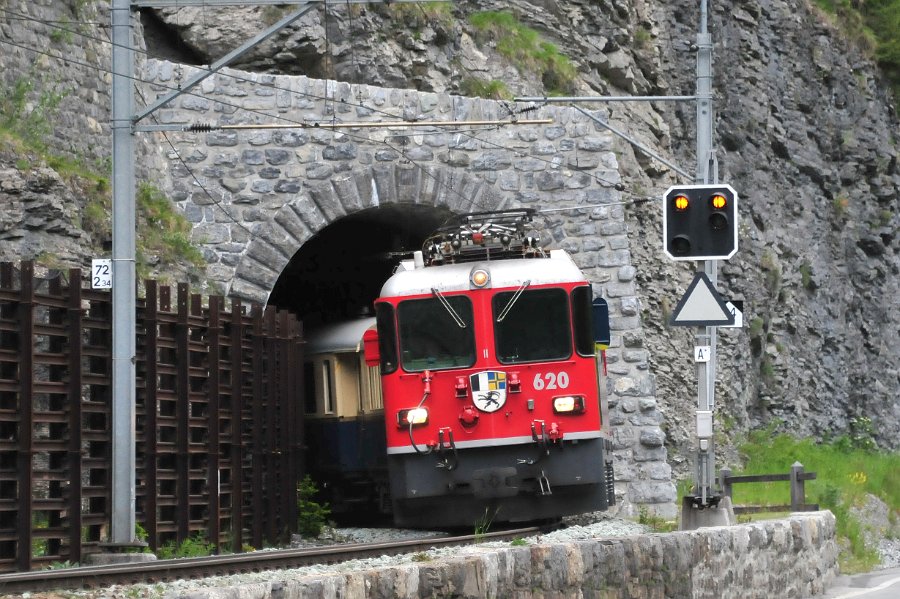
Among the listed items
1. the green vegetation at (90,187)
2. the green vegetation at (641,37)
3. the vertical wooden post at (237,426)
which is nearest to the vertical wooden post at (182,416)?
the vertical wooden post at (237,426)

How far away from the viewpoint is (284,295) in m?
30.2

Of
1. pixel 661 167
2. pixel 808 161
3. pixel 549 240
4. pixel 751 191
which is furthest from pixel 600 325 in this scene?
pixel 808 161

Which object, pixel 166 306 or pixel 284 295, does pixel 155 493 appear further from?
pixel 284 295

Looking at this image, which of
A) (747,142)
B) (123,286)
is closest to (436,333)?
(123,286)

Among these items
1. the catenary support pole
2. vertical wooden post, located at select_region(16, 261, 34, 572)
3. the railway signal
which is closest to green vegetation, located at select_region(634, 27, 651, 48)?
the railway signal

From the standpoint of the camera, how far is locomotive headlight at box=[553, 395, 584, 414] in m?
18.6

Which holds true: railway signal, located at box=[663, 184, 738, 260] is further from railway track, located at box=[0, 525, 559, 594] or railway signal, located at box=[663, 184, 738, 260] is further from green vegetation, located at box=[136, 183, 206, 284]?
green vegetation, located at box=[136, 183, 206, 284]

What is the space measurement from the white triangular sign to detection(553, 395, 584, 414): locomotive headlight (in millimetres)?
3709

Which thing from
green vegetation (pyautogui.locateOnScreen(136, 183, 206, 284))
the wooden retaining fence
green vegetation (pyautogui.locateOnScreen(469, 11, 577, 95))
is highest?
green vegetation (pyautogui.locateOnScreen(469, 11, 577, 95))

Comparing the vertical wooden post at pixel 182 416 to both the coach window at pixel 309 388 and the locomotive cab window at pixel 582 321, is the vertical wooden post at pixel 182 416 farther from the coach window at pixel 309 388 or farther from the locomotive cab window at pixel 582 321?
the coach window at pixel 309 388

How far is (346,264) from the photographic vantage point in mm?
28922

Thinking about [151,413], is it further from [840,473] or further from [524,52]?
[840,473]

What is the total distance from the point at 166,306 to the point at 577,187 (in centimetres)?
868

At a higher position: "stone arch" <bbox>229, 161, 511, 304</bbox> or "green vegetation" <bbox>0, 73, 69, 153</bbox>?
"green vegetation" <bbox>0, 73, 69, 153</bbox>
